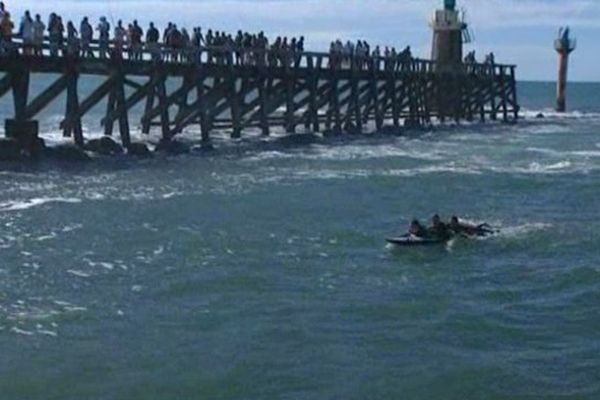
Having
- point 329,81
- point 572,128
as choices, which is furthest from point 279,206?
point 572,128

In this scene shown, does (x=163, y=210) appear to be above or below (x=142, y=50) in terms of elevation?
below

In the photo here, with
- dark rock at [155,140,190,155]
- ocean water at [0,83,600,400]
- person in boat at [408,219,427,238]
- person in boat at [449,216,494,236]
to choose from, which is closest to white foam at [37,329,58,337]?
ocean water at [0,83,600,400]

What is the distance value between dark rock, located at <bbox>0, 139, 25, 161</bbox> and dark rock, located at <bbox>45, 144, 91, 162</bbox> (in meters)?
0.68

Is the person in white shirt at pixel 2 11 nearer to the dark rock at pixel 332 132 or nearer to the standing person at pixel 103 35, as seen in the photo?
the standing person at pixel 103 35

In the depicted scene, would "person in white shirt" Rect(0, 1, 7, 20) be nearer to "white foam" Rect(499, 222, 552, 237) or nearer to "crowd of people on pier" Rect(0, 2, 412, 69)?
"crowd of people on pier" Rect(0, 2, 412, 69)

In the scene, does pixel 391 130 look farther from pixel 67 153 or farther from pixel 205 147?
pixel 67 153

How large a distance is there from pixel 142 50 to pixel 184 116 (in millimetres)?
3950

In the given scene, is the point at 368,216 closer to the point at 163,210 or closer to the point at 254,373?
the point at 163,210

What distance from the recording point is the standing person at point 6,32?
2797cm

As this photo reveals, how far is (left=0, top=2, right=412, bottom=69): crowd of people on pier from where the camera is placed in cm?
2873

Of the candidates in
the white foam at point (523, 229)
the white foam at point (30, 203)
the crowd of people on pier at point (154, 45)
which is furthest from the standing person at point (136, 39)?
the white foam at point (523, 229)

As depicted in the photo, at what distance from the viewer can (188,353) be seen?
42.7ft

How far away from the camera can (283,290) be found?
16.0 metres

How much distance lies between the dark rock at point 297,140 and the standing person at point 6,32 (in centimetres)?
1234
